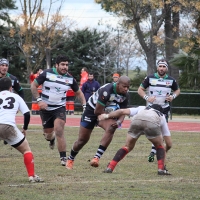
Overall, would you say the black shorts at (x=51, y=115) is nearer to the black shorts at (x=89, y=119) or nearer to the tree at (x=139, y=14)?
the black shorts at (x=89, y=119)

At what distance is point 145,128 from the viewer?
423 inches

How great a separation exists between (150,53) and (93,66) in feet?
46.7

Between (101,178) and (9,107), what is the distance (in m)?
1.84

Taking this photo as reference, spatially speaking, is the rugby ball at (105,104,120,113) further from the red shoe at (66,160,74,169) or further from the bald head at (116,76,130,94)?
the red shoe at (66,160,74,169)

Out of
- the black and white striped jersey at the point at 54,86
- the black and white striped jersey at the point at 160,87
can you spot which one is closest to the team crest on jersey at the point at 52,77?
the black and white striped jersey at the point at 54,86

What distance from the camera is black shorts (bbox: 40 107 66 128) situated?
40.7 feet

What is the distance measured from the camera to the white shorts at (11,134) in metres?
9.64

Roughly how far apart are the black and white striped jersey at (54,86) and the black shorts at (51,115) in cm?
8

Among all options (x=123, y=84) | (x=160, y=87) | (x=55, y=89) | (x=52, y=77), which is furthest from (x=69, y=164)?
(x=160, y=87)

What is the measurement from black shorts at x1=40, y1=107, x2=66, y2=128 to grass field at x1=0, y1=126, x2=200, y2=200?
72cm

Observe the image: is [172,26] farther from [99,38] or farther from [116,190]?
[116,190]

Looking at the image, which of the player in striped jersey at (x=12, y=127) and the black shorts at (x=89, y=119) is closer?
the player in striped jersey at (x=12, y=127)

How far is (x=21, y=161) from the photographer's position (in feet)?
41.6

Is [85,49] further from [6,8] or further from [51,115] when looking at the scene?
[51,115]
